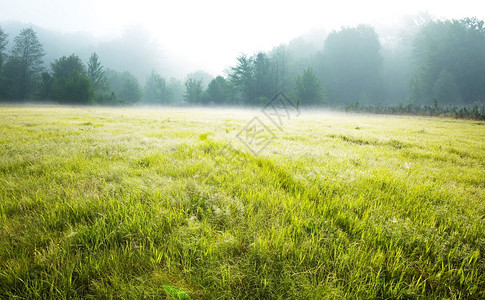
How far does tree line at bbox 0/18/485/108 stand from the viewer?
48562 millimetres

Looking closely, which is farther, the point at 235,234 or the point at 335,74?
the point at 335,74

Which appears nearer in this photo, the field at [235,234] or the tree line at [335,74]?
the field at [235,234]

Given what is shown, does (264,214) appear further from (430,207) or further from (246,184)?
(430,207)

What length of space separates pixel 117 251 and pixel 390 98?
3269 inches

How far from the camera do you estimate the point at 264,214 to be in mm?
2143

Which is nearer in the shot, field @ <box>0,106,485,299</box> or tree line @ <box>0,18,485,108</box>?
Result: field @ <box>0,106,485,299</box>

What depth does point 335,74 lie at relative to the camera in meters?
63.9

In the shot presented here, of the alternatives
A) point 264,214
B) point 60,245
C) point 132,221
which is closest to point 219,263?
point 264,214

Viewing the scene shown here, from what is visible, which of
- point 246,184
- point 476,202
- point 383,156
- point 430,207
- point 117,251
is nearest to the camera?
point 117,251

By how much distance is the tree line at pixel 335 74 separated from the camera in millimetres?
48562

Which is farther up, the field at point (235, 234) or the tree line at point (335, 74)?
the tree line at point (335, 74)

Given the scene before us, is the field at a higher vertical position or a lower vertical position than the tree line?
lower

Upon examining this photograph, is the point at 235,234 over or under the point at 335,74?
under

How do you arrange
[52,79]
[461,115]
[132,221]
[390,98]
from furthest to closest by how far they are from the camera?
1. [390,98]
2. [52,79]
3. [461,115]
4. [132,221]
